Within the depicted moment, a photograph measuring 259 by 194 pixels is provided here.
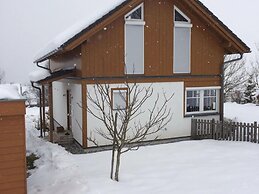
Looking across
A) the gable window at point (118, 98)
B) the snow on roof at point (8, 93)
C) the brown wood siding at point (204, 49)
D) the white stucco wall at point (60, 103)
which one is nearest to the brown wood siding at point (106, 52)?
the gable window at point (118, 98)

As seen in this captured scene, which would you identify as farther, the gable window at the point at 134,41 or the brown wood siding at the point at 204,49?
the brown wood siding at the point at 204,49

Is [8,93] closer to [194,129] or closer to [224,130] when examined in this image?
[194,129]

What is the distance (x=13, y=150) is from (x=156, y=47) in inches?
310

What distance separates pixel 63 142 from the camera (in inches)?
546

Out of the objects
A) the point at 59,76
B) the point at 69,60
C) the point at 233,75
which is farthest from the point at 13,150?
the point at 233,75

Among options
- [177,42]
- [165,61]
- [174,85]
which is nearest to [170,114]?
[174,85]

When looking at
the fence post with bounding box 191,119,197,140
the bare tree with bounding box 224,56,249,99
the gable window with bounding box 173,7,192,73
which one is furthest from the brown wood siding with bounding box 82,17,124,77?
the bare tree with bounding box 224,56,249,99

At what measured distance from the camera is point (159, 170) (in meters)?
9.49

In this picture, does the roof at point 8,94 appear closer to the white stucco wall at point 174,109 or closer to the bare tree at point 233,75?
the white stucco wall at point 174,109

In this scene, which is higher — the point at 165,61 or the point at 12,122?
the point at 165,61

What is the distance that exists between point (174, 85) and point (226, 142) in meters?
3.29

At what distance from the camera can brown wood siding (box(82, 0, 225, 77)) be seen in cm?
1241

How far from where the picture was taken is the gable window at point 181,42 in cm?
1387

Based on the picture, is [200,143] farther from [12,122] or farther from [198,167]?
[12,122]
